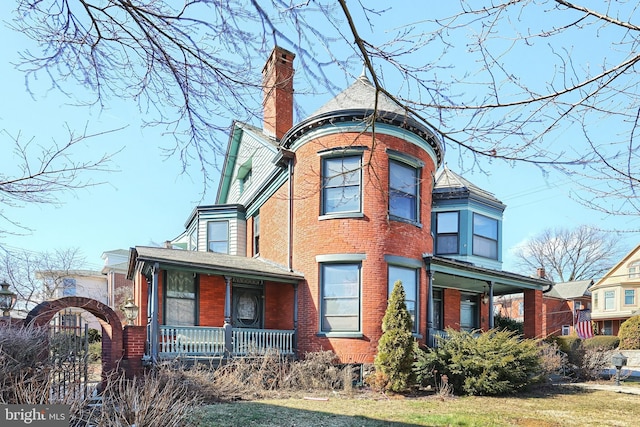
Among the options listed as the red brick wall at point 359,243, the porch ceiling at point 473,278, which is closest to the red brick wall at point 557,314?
the porch ceiling at point 473,278

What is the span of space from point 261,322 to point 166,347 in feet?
14.1

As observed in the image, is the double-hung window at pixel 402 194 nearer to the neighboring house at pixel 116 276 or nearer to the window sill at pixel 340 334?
the window sill at pixel 340 334

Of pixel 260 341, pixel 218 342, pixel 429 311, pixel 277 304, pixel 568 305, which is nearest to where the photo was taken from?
pixel 218 342

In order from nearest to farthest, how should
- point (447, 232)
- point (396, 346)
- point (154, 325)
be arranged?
point (154, 325)
point (396, 346)
point (447, 232)

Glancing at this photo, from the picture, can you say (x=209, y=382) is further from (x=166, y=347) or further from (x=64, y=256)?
(x=64, y=256)

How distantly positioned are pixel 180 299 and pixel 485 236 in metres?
12.9

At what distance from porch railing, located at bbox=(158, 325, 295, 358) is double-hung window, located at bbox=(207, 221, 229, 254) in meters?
7.45

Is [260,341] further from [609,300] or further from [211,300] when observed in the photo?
[609,300]

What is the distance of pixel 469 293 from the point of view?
64.3ft

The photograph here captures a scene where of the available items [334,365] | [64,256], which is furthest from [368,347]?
[64,256]

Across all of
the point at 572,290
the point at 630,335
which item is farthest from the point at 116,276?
the point at 572,290

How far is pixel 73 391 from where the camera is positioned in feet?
16.2

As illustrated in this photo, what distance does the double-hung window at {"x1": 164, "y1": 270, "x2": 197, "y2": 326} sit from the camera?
14.0 metres

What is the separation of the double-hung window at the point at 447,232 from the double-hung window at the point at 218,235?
30.9 ft
